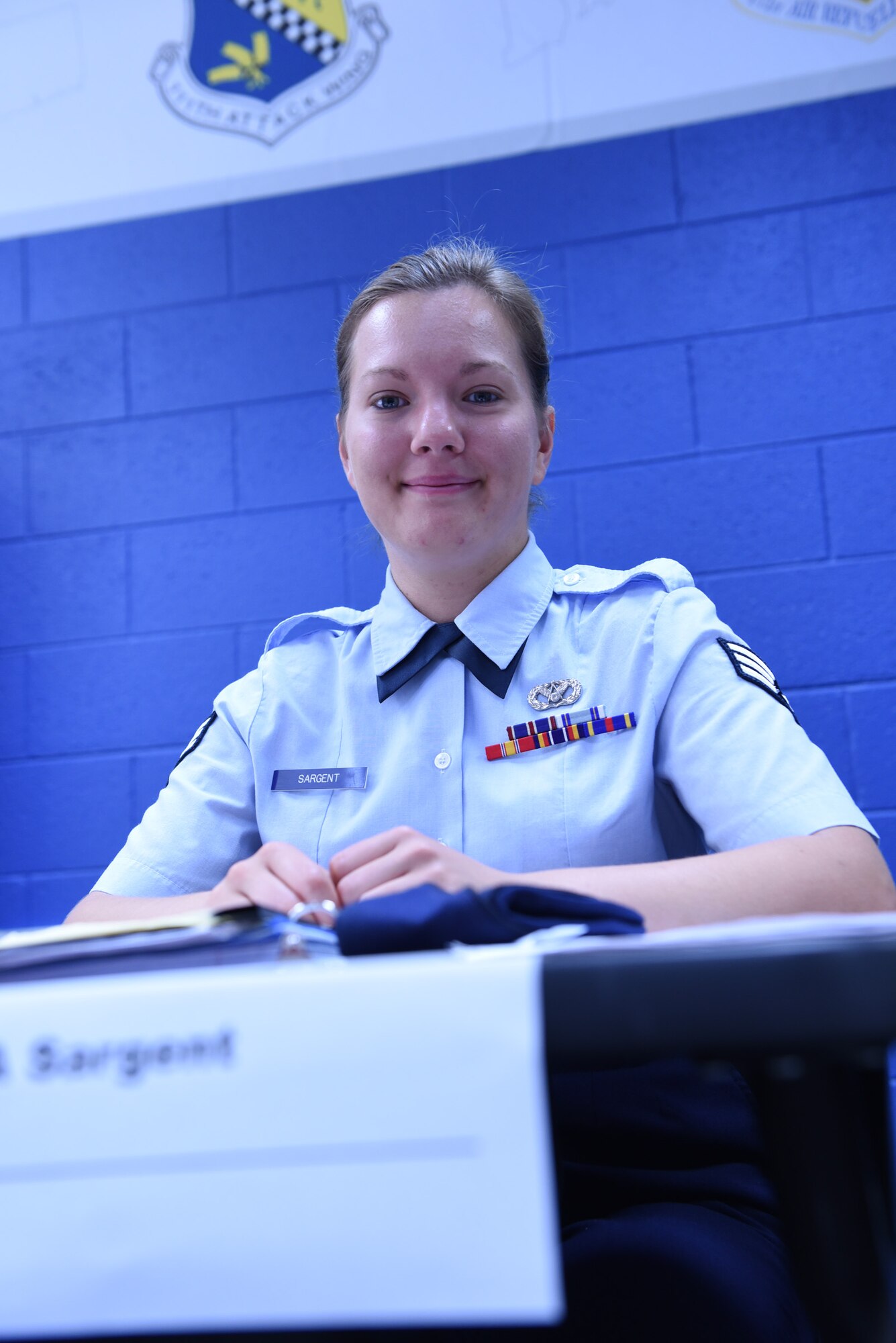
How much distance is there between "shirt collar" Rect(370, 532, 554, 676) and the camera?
1.31 m

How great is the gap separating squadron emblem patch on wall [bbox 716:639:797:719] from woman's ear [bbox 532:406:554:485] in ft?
1.23

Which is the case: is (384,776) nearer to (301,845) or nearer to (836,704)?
(301,845)

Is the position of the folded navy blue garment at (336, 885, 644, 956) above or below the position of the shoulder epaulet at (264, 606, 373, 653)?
below

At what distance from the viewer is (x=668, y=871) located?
826 mm

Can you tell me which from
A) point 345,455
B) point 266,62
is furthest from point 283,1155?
point 266,62

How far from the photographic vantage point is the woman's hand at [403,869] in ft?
2.19

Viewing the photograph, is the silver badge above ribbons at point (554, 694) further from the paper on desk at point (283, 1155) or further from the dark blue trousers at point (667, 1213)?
the paper on desk at point (283, 1155)

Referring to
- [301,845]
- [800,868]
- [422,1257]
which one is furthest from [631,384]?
[422,1257]

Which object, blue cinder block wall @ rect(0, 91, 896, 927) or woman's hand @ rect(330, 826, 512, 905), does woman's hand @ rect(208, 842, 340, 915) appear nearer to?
woman's hand @ rect(330, 826, 512, 905)

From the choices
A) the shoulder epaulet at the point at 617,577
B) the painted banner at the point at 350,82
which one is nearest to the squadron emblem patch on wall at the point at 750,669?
the shoulder epaulet at the point at 617,577

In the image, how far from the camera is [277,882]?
2.50 ft

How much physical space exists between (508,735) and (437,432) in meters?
0.37

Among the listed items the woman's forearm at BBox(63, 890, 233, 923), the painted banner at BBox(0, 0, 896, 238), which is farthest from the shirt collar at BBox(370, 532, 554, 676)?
Result: the painted banner at BBox(0, 0, 896, 238)

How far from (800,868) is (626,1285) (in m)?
0.34
